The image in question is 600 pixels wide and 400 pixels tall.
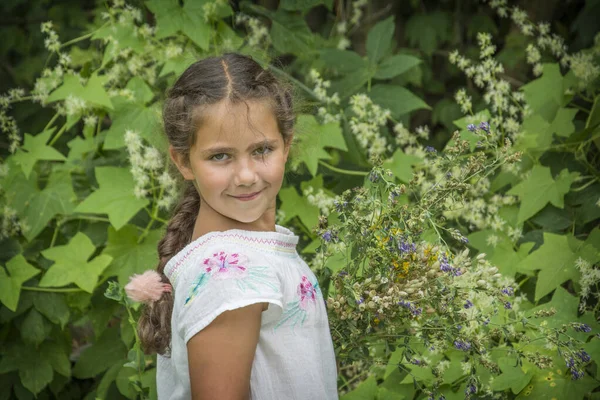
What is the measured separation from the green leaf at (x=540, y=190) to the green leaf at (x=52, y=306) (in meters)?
1.67

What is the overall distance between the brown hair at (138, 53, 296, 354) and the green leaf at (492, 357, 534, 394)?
0.91 metres

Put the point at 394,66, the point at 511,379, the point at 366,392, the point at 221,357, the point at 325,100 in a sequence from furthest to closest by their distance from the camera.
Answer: the point at 394,66 → the point at 325,100 → the point at 366,392 → the point at 511,379 → the point at 221,357

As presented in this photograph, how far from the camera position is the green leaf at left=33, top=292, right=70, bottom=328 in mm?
2770

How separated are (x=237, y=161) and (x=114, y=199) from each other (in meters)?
1.17

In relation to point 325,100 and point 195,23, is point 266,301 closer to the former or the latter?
point 325,100

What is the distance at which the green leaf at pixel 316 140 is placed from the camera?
2725mm

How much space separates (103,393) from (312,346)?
1.37 metres

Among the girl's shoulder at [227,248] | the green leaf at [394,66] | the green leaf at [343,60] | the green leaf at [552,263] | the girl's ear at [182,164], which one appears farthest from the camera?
the green leaf at [343,60]

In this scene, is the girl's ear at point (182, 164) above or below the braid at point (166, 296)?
above

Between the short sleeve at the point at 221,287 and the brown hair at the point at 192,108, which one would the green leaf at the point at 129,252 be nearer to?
the brown hair at the point at 192,108

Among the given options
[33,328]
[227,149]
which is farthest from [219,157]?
[33,328]

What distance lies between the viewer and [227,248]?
5.35 feet

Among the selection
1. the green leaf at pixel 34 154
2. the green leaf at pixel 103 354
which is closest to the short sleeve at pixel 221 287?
the green leaf at pixel 103 354

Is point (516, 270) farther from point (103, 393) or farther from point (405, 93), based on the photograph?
point (103, 393)
